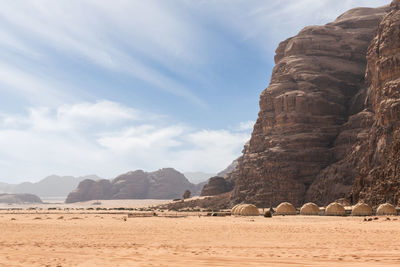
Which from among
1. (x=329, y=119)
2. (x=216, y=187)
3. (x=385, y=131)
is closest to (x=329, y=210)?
(x=385, y=131)

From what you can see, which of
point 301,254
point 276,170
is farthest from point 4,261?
point 276,170

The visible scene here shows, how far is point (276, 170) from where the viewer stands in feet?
291

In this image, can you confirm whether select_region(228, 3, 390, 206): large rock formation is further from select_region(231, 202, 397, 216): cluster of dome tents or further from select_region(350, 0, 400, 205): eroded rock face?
select_region(231, 202, 397, 216): cluster of dome tents

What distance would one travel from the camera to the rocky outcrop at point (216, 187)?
12062 cm

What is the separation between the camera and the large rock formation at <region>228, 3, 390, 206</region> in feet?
279

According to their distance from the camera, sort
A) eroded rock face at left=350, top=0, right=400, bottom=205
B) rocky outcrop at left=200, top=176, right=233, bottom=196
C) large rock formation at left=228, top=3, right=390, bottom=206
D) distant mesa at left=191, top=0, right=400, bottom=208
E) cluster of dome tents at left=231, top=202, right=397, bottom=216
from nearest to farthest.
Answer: cluster of dome tents at left=231, top=202, right=397, bottom=216
eroded rock face at left=350, top=0, right=400, bottom=205
distant mesa at left=191, top=0, right=400, bottom=208
large rock formation at left=228, top=3, right=390, bottom=206
rocky outcrop at left=200, top=176, right=233, bottom=196

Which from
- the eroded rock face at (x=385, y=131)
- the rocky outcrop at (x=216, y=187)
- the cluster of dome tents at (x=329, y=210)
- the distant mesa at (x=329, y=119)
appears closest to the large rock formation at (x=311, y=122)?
the distant mesa at (x=329, y=119)

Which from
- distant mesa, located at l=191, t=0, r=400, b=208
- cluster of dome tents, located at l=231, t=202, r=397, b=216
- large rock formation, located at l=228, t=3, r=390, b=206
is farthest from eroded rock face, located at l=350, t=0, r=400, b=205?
large rock formation, located at l=228, t=3, r=390, b=206

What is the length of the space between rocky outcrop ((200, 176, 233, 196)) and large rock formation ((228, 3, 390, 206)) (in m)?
23.9

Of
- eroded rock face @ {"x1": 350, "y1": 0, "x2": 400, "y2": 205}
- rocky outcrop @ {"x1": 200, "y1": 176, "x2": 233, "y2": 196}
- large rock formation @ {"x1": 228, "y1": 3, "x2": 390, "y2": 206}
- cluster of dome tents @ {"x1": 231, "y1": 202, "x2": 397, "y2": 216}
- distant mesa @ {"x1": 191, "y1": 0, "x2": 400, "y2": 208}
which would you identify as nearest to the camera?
cluster of dome tents @ {"x1": 231, "y1": 202, "x2": 397, "y2": 216}

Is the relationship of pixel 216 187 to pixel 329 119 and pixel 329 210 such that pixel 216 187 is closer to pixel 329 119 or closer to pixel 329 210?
pixel 329 119

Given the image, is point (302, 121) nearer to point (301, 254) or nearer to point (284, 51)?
point (284, 51)

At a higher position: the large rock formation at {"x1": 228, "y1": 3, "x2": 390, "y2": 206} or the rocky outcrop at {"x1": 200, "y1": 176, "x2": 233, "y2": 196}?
the large rock formation at {"x1": 228, "y1": 3, "x2": 390, "y2": 206}

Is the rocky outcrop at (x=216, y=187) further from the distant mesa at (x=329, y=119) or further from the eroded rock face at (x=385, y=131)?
the eroded rock face at (x=385, y=131)
